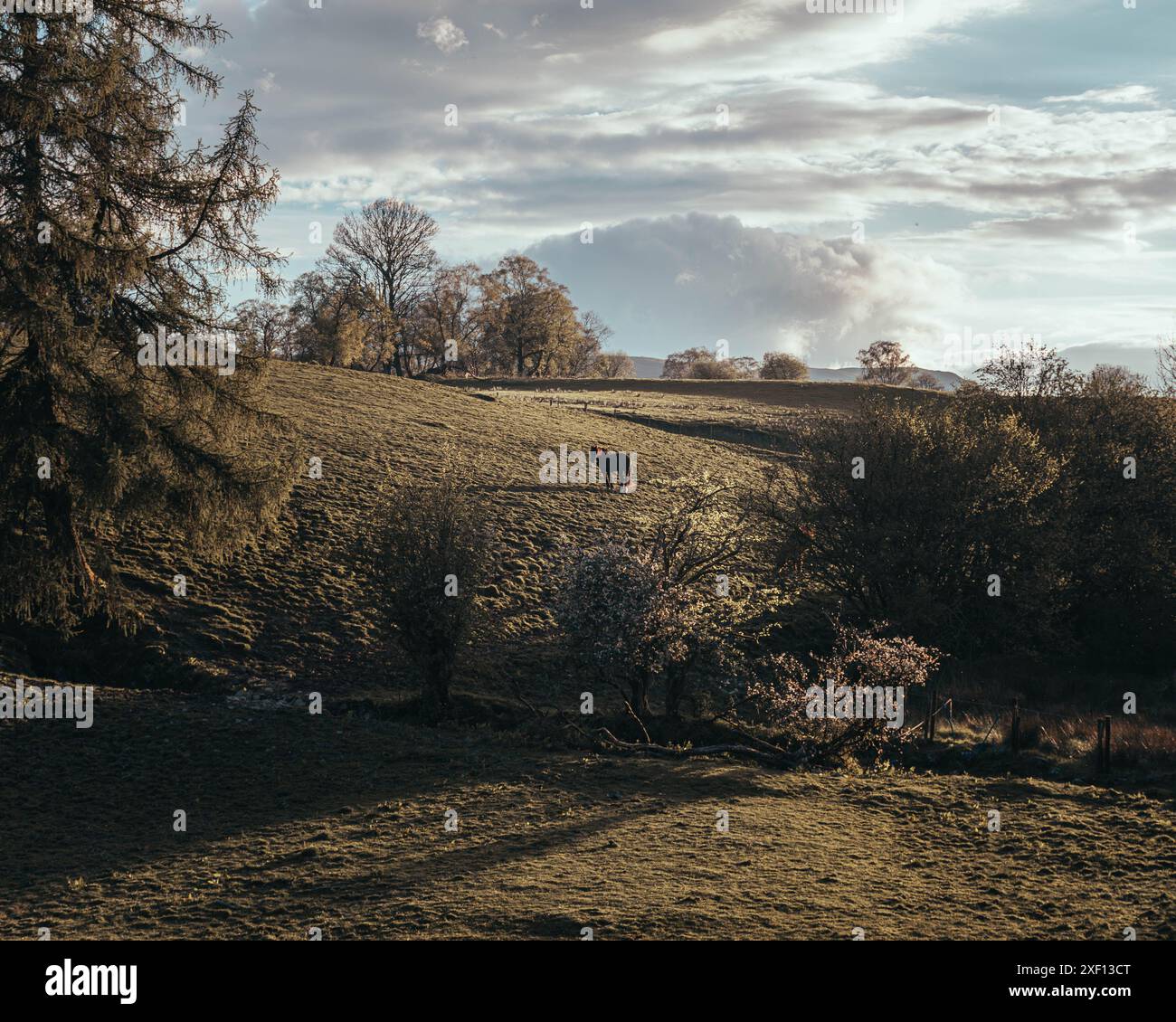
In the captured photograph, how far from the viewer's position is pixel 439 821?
55.9 ft

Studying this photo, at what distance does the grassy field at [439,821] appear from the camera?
1281cm

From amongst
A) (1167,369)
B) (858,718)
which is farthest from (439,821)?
(1167,369)

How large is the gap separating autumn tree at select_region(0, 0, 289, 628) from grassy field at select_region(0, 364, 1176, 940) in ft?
12.2

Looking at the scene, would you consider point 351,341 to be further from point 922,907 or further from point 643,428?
point 922,907

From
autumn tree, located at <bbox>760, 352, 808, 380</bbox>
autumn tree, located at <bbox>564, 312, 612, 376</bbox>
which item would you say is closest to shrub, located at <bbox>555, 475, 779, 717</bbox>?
autumn tree, located at <bbox>564, 312, 612, 376</bbox>

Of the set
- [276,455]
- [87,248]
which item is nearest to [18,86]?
[87,248]

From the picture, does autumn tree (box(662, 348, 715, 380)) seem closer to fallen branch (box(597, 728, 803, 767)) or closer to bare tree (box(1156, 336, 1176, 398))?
bare tree (box(1156, 336, 1176, 398))

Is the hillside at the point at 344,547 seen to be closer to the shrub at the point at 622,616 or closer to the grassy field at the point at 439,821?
the grassy field at the point at 439,821

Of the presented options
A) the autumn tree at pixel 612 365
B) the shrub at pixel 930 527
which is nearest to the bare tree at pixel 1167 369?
the shrub at pixel 930 527

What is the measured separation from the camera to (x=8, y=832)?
16109 millimetres

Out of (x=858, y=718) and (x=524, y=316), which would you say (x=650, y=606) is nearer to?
(x=858, y=718)

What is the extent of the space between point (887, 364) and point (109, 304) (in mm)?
129034

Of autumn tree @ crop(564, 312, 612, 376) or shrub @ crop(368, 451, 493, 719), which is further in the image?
autumn tree @ crop(564, 312, 612, 376)

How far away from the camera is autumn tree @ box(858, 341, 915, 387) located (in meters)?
136
